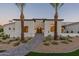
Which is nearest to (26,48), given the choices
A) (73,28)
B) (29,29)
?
(29,29)

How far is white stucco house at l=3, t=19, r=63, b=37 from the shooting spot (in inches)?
343

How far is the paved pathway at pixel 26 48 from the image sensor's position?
343 inches

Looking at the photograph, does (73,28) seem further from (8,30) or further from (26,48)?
(8,30)

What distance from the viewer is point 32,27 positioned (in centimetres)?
873

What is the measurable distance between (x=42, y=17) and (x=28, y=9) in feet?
0.68

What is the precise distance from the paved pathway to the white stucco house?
67mm

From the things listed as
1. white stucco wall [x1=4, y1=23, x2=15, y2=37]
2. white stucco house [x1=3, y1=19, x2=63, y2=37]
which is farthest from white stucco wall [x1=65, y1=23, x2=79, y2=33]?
white stucco wall [x1=4, y1=23, x2=15, y2=37]

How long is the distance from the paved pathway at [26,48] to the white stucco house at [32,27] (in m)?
0.07

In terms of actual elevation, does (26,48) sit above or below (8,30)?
below

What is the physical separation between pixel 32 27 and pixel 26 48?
0.28m

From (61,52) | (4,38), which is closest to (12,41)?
(4,38)

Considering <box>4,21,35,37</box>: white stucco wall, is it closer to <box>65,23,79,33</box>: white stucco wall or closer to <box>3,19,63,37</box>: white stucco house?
<box>3,19,63,37</box>: white stucco house

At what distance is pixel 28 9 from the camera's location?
872 cm

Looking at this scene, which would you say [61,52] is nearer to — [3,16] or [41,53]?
[41,53]
